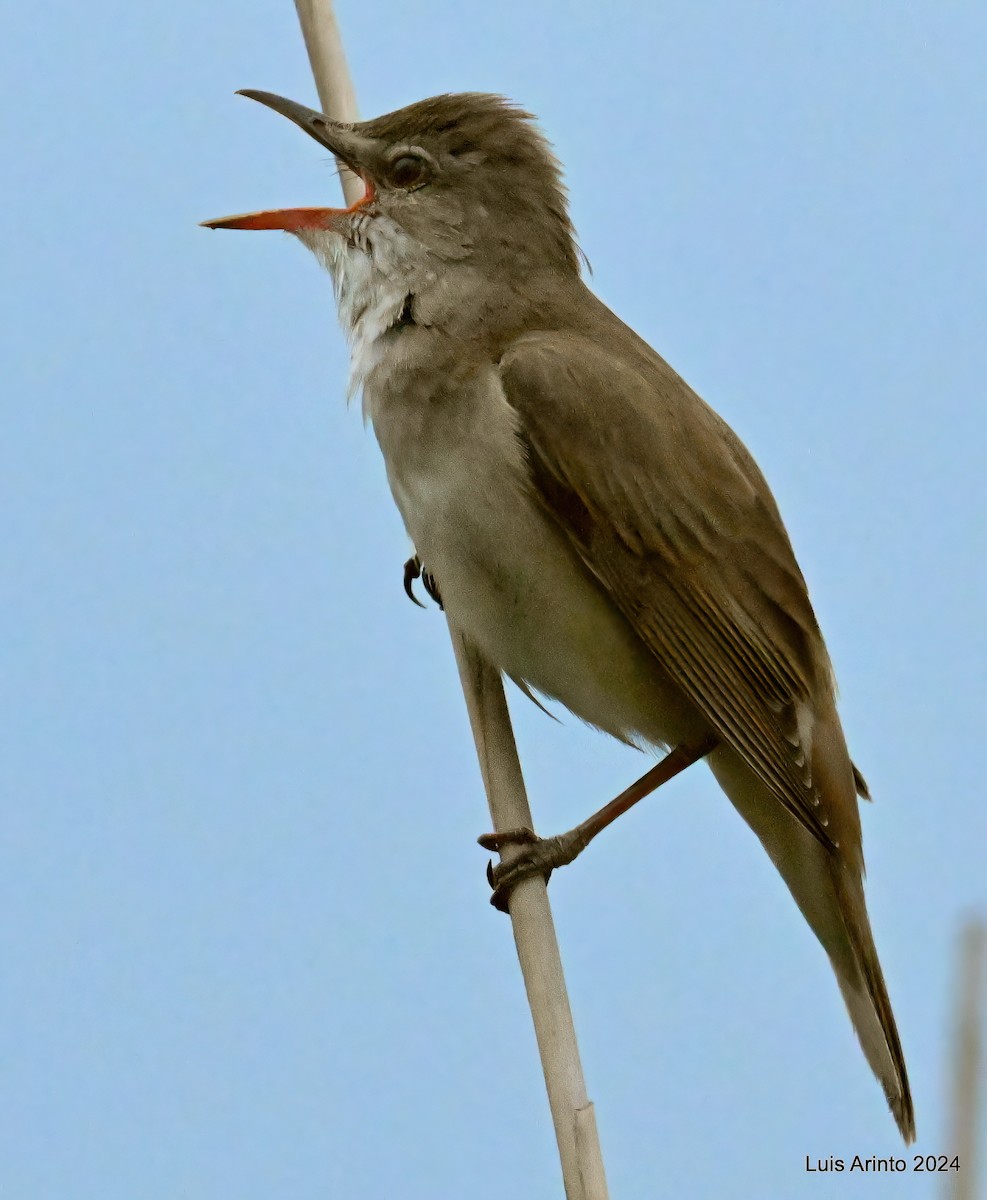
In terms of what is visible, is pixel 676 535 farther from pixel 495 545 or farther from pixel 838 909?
pixel 838 909

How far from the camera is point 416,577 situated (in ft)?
11.9

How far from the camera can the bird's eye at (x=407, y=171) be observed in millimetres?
3352

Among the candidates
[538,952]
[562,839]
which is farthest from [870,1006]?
[538,952]

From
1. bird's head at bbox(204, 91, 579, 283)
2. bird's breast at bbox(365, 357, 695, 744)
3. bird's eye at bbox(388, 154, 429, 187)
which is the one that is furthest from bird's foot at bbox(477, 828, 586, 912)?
bird's eye at bbox(388, 154, 429, 187)

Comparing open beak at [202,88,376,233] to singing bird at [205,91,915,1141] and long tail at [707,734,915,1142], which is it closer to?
singing bird at [205,91,915,1141]

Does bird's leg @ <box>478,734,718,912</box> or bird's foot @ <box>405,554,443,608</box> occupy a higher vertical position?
bird's foot @ <box>405,554,443,608</box>

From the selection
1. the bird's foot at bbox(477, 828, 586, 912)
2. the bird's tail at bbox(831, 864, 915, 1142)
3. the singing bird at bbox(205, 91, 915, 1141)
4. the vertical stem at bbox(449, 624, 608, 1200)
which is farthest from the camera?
the bird's tail at bbox(831, 864, 915, 1142)

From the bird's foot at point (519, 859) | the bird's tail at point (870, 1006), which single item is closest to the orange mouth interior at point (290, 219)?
the bird's foot at point (519, 859)

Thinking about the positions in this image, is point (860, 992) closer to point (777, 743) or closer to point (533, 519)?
point (777, 743)

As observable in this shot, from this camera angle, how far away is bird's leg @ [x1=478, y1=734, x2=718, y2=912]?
2990 millimetres

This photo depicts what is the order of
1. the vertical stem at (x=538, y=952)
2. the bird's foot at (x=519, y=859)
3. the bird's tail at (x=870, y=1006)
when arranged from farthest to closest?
the bird's tail at (x=870, y=1006) → the bird's foot at (x=519, y=859) → the vertical stem at (x=538, y=952)

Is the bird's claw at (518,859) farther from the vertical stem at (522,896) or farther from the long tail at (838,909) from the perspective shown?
the long tail at (838,909)

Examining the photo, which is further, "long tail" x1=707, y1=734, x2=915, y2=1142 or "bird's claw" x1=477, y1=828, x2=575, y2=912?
"long tail" x1=707, y1=734, x2=915, y2=1142

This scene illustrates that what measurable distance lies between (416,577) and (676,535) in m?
0.71
